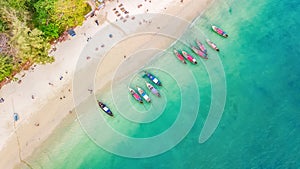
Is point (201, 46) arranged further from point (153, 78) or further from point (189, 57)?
point (153, 78)

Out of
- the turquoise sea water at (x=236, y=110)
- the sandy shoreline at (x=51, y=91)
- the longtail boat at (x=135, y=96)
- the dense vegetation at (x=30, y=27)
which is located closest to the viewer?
the turquoise sea water at (x=236, y=110)

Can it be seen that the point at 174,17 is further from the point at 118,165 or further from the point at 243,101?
the point at 118,165

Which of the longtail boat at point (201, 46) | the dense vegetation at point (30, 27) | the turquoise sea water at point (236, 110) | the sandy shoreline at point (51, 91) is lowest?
the turquoise sea water at point (236, 110)

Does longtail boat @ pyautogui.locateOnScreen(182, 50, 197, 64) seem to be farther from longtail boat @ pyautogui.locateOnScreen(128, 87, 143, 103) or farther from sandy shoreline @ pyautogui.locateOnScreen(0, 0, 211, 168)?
longtail boat @ pyautogui.locateOnScreen(128, 87, 143, 103)

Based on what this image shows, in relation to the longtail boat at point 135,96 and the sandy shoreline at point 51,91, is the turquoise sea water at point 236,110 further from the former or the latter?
the sandy shoreline at point 51,91

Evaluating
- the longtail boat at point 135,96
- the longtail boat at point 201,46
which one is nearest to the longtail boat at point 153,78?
the longtail boat at point 135,96

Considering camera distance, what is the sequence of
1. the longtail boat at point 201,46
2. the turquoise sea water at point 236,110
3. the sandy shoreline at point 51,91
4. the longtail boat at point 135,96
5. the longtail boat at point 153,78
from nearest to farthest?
the turquoise sea water at point 236,110 → the sandy shoreline at point 51,91 → the longtail boat at point 135,96 → the longtail boat at point 153,78 → the longtail boat at point 201,46
